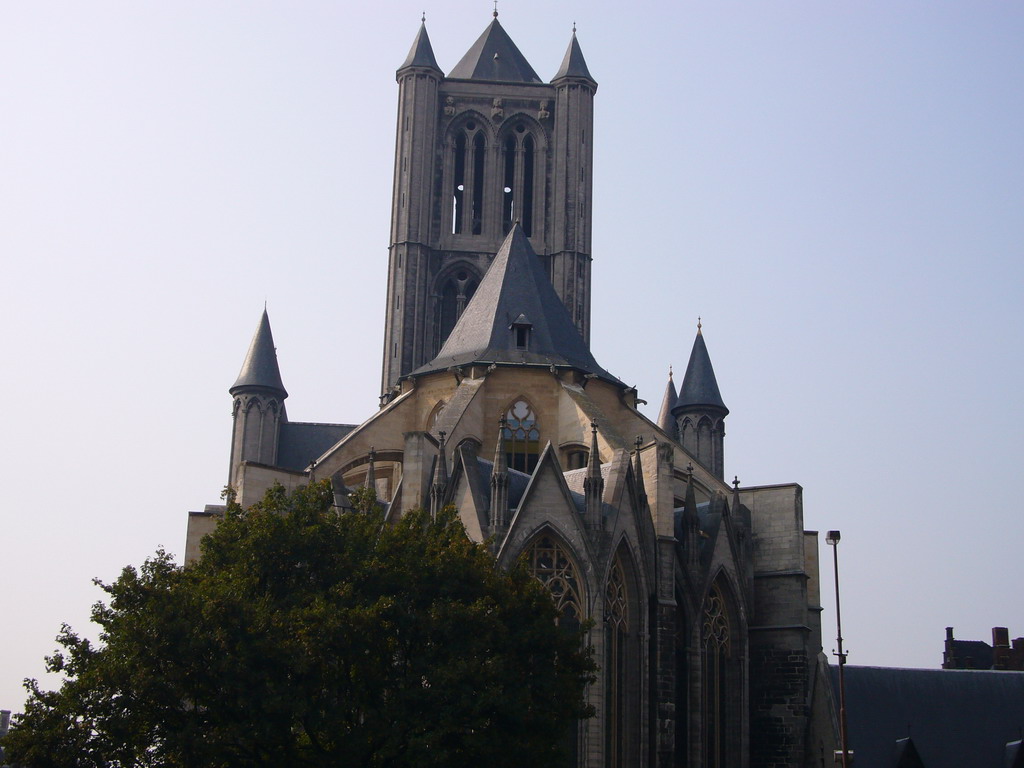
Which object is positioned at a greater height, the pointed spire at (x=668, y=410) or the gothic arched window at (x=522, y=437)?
the pointed spire at (x=668, y=410)

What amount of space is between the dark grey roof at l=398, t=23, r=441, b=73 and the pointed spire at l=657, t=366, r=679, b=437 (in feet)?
55.9

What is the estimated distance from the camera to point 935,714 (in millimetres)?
41594

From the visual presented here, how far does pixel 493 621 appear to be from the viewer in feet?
85.5

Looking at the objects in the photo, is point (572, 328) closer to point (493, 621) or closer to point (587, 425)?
point (587, 425)

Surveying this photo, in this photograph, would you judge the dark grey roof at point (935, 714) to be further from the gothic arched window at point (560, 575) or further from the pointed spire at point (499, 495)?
the pointed spire at point (499, 495)

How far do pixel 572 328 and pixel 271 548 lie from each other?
23196 millimetres

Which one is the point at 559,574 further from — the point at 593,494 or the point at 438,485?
the point at 438,485

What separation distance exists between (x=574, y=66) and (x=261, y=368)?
20348 millimetres

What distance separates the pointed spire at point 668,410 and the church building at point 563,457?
4.2 inches

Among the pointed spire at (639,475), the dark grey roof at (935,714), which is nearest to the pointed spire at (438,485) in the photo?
the pointed spire at (639,475)

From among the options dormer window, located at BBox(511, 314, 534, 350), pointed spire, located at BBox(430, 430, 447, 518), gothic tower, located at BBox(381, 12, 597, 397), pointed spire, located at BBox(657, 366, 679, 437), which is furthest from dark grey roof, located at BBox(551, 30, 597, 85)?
pointed spire, located at BBox(430, 430, 447, 518)

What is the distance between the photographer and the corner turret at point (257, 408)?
5666cm

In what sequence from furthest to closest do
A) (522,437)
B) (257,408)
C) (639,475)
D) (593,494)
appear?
1. (257,408)
2. (522,437)
3. (639,475)
4. (593,494)

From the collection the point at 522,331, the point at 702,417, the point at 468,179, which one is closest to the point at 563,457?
the point at 522,331
